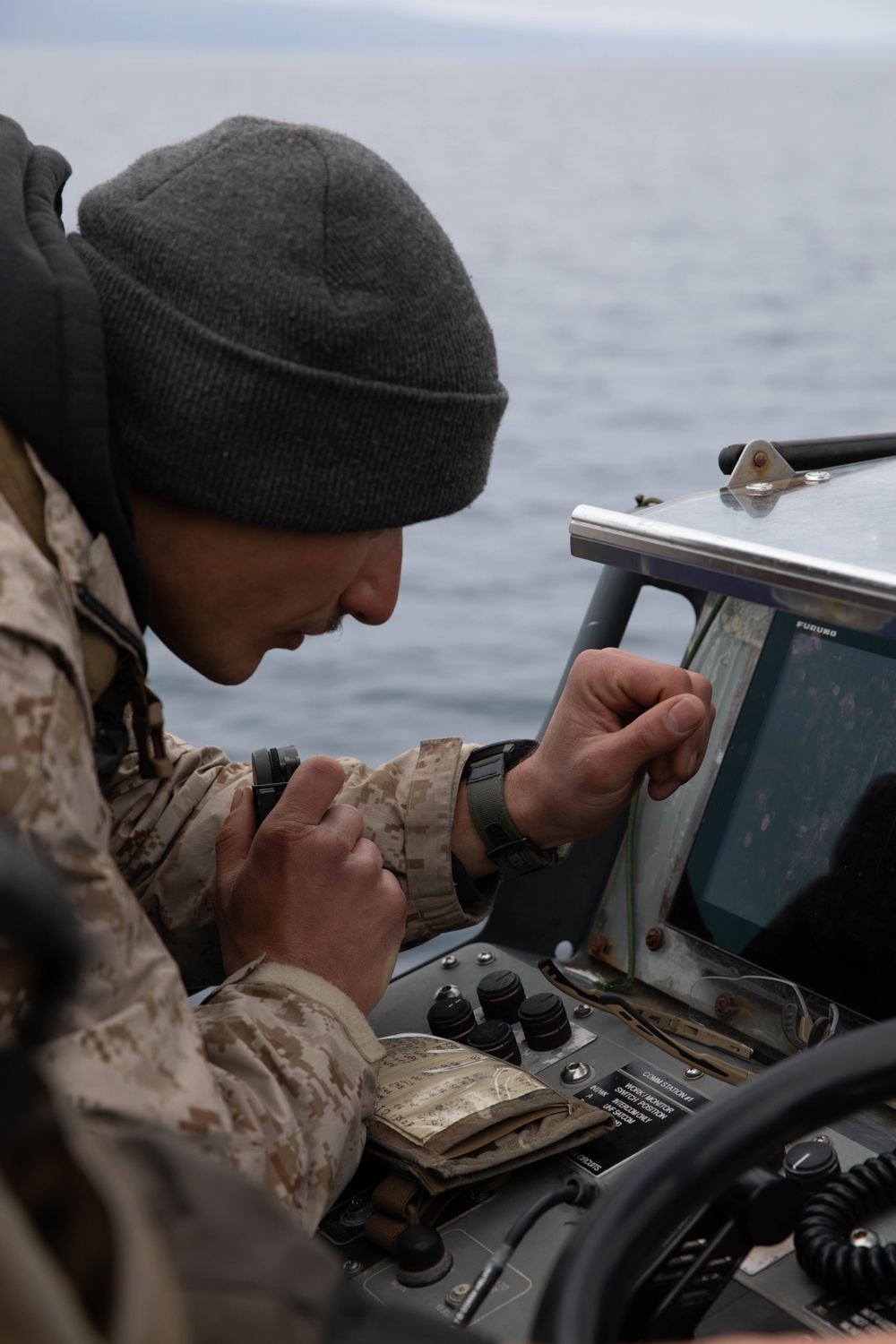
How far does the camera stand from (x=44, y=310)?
1052mm

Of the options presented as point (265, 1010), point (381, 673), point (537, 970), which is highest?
point (265, 1010)

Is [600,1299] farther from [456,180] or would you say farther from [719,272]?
[456,180]

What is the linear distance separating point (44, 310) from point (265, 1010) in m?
0.59

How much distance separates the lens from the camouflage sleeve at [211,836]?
61.9 inches

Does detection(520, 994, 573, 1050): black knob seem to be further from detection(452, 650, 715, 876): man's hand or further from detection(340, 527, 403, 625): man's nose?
detection(340, 527, 403, 625): man's nose

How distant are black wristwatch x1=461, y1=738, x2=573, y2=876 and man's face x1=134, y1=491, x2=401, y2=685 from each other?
1.12 ft

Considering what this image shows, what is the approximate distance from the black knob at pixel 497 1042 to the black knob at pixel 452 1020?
3 centimetres

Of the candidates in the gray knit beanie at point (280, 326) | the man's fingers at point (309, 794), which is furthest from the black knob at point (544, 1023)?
the gray knit beanie at point (280, 326)

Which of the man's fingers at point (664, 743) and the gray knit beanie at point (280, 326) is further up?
the gray knit beanie at point (280, 326)

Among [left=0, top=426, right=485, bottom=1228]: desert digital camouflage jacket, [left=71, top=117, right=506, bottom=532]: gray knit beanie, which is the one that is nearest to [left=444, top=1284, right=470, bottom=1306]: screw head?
[left=0, top=426, right=485, bottom=1228]: desert digital camouflage jacket

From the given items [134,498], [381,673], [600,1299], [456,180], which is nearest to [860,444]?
[134,498]

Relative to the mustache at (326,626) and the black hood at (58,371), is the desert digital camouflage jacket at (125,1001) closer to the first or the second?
the black hood at (58,371)

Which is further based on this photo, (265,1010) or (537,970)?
(537,970)

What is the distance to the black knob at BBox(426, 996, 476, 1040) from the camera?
59.3 inches
